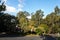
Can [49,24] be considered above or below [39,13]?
below

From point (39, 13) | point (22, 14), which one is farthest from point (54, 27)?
→ point (22, 14)

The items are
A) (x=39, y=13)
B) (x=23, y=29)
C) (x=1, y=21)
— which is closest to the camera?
(x=1, y=21)

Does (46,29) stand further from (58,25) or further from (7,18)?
(7,18)

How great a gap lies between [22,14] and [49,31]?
127 feet

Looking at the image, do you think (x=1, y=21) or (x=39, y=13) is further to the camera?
(x=39, y=13)

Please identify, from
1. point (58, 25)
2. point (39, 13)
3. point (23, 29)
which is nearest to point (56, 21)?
point (58, 25)

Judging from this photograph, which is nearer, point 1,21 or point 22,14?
point 1,21

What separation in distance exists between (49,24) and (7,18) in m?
18.3

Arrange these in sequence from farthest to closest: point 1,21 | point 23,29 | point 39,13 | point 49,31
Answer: point 39,13 < point 49,31 < point 23,29 < point 1,21

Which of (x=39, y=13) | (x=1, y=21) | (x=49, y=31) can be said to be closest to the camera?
(x=1, y=21)

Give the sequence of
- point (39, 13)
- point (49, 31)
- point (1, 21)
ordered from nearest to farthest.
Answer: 1. point (1, 21)
2. point (49, 31)
3. point (39, 13)

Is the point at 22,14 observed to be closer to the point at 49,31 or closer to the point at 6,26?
the point at 49,31

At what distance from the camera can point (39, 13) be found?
303ft

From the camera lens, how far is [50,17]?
206ft
